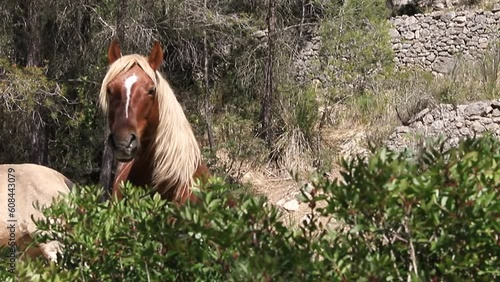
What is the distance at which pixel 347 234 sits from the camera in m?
2.33

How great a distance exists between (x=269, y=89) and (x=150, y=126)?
854 centimetres

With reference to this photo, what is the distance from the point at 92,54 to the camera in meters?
10.7

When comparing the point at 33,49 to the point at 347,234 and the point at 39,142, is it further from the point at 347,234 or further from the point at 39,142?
the point at 347,234

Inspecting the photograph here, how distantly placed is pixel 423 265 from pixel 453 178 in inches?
12.4

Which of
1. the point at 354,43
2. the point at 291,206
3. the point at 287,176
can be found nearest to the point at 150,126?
the point at 291,206

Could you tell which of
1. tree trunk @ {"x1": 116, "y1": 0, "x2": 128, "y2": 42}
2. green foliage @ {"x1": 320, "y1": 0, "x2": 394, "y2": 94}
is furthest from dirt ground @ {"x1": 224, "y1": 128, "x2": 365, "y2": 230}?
tree trunk @ {"x1": 116, "y1": 0, "x2": 128, "y2": 42}

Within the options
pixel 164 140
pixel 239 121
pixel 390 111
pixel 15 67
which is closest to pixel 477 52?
pixel 390 111

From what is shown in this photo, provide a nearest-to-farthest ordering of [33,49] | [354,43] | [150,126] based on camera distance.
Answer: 1. [150,126]
2. [33,49]
3. [354,43]

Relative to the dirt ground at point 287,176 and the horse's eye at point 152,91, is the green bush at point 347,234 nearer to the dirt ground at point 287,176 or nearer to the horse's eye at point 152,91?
the horse's eye at point 152,91

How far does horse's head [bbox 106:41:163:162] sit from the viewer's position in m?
3.92

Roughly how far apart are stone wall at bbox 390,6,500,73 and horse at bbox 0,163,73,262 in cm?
1231

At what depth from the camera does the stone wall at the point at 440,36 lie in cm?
1652

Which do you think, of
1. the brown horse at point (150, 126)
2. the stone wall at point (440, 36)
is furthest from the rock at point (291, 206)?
the stone wall at point (440, 36)

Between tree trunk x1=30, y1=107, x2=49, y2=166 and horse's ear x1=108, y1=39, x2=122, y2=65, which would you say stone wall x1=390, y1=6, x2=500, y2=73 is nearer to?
tree trunk x1=30, y1=107, x2=49, y2=166
